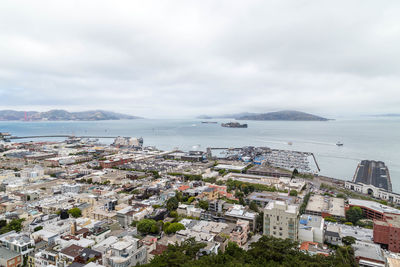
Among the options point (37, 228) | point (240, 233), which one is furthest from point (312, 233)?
point (37, 228)

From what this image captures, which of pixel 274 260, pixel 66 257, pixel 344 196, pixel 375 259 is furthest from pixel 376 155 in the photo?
pixel 66 257

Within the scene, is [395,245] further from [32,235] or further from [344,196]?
[32,235]

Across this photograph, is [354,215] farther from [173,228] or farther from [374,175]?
[374,175]

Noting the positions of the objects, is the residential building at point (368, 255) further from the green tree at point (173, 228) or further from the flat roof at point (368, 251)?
the green tree at point (173, 228)

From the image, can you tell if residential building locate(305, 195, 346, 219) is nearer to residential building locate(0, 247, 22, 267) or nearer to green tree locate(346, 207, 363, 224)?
green tree locate(346, 207, 363, 224)

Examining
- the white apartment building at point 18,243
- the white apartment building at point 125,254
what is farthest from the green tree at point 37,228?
the white apartment building at point 125,254

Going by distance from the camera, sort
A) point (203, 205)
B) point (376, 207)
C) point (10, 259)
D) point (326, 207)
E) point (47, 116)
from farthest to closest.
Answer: point (47, 116)
point (326, 207)
point (376, 207)
point (203, 205)
point (10, 259)
